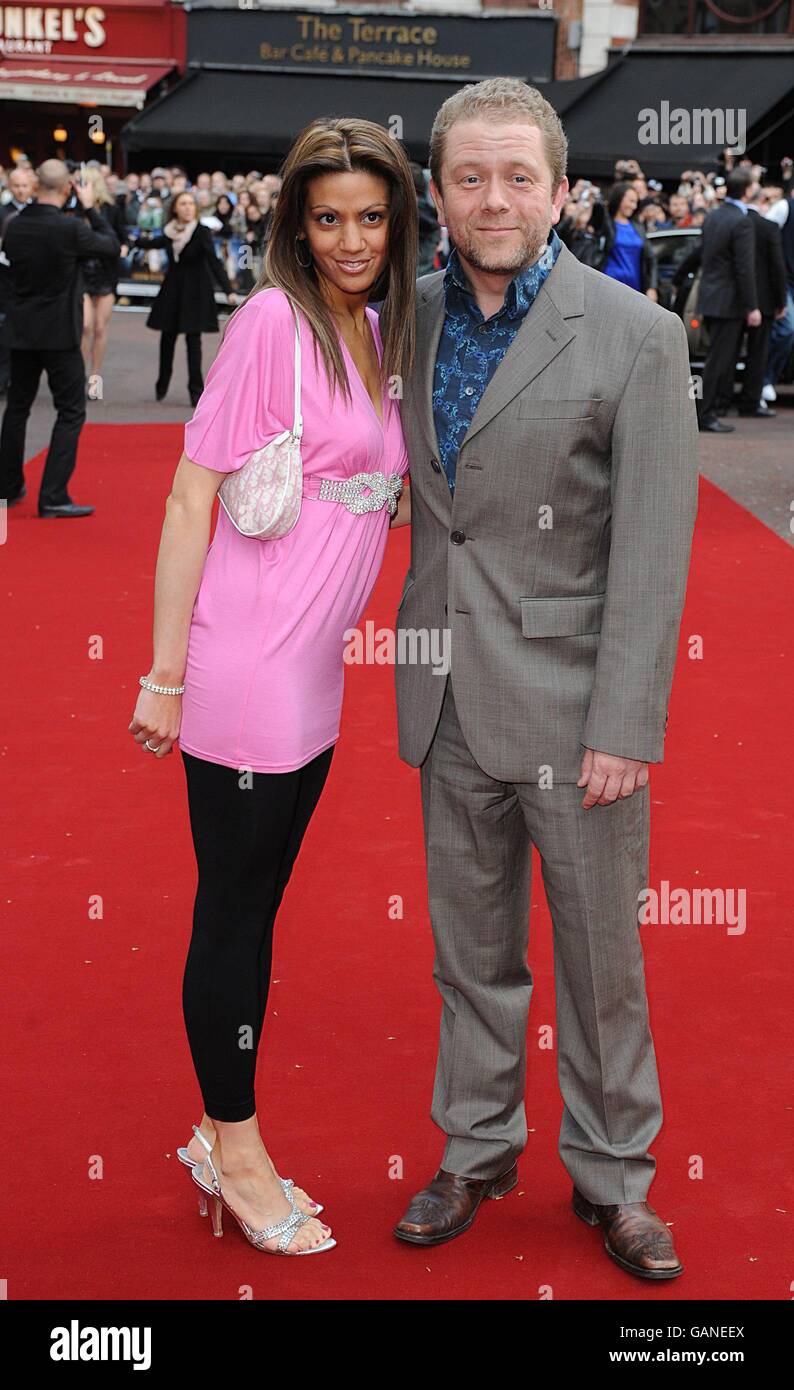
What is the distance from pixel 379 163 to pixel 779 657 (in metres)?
4.57

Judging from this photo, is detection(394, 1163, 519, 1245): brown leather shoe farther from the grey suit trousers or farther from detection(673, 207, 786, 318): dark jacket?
detection(673, 207, 786, 318): dark jacket

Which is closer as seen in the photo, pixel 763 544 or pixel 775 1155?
pixel 775 1155

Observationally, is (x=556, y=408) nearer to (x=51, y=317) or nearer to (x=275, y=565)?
(x=275, y=565)

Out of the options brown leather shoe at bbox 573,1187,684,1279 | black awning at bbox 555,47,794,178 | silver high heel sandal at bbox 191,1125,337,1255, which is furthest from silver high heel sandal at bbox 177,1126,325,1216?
black awning at bbox 555,47,794,178

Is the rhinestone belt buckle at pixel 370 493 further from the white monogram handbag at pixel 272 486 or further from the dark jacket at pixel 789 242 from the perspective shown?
the dark jacket at pixel 789 242

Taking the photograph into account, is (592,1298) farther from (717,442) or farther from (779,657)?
Answer: (717,442)

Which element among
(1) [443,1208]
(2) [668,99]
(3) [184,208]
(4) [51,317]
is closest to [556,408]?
(1) [443,1208]

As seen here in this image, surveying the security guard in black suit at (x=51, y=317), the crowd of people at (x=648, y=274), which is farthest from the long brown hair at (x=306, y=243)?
the crowd of people at (x=648, y=274)

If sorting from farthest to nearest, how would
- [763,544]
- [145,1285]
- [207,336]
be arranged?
[207,336] < [763,544] < [145,1285]

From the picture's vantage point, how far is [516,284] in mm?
2744

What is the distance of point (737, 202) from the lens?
13242mm

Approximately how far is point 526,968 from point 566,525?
905 mm
